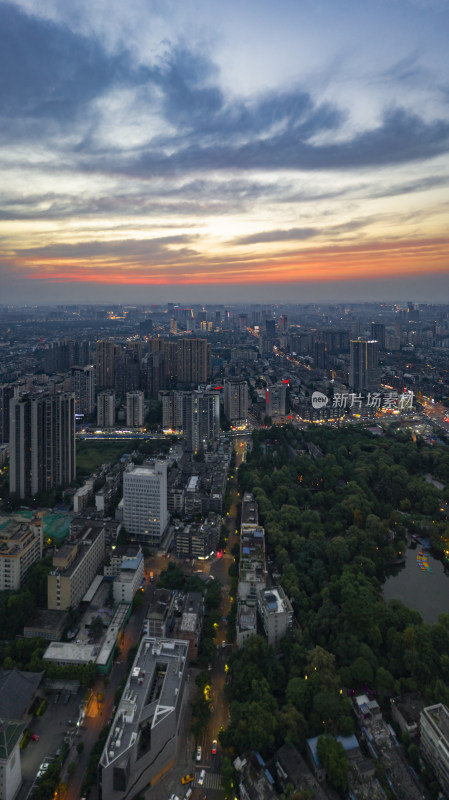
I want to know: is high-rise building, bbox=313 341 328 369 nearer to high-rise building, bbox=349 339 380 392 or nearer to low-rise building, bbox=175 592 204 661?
high-rise building, bbox=349 339 380 392

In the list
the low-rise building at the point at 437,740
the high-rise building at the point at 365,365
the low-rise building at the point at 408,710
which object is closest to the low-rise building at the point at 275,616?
the low-rise building at the point at 408,710

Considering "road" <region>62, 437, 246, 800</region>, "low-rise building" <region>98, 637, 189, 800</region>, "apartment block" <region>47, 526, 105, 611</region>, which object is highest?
"apartment block" <region>47, 526, 105, 611</region>

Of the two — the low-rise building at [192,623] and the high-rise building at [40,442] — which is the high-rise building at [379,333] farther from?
the low-rise building at [192,623]

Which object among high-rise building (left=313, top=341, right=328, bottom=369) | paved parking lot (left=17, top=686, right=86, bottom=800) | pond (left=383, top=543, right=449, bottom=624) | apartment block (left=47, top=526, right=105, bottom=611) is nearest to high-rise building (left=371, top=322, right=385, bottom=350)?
high-rise building (left=313, top=341, right=328, bottom=369)

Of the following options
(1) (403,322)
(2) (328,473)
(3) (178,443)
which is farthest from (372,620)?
(1) (403,322)

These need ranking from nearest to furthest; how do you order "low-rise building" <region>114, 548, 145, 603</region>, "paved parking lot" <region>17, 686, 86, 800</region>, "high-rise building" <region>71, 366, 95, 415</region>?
"paved parking lot" <region>17, 686, 86, 800</region>, "low-rise building" <region>114, 548, 145, 603</region>, "high-rise building" <region>71, 366, 95, 415</region>
